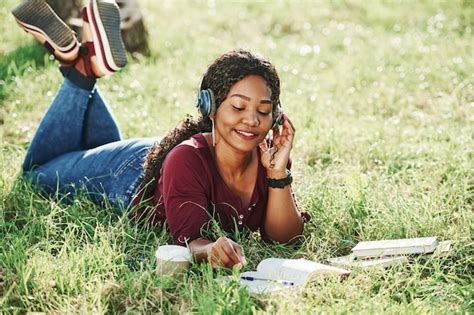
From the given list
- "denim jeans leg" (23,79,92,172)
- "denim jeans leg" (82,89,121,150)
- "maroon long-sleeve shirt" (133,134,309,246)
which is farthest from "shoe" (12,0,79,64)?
"maroon long-sleeve shirt" (133,134,309,246)

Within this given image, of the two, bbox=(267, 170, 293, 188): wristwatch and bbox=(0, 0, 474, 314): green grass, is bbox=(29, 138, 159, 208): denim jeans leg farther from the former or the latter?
bbox=(267, 170, 293, 188): wristwatch

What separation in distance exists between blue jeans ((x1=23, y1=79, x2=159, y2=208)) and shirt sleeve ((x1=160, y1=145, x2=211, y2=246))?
1.93ft

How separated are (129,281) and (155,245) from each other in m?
0.52

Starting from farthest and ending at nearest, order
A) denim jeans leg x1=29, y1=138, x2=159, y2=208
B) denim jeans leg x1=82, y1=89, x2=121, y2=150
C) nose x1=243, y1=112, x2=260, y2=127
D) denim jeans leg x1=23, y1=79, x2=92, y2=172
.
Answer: denim jeans leg x1=82, y1=89, x2=121, y2=150 → denim jeans leg x1=23, y1=79, x2=92, y2=172 → denim jeans leg x1=29, y1=138, x2=159, y2=208 → nose x1=243, y1=112, x2=260, y2=127

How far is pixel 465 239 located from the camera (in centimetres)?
414

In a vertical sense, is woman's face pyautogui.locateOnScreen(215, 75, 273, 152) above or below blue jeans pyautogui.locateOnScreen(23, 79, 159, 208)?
above

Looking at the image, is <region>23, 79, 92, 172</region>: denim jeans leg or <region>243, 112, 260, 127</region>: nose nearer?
<region>243, 112, 260, 127</region>: nose

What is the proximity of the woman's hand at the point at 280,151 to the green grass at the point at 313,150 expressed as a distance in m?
0.41

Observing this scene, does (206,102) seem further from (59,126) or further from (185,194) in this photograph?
(59,126)

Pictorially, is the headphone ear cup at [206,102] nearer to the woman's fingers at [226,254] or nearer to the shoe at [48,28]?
the woman's fingers at [226,254]

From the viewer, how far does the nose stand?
3885 mm

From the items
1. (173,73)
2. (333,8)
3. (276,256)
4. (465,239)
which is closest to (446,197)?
(465,239)

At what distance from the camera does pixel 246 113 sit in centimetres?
390

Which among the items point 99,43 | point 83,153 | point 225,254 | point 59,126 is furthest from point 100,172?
point 225,254
